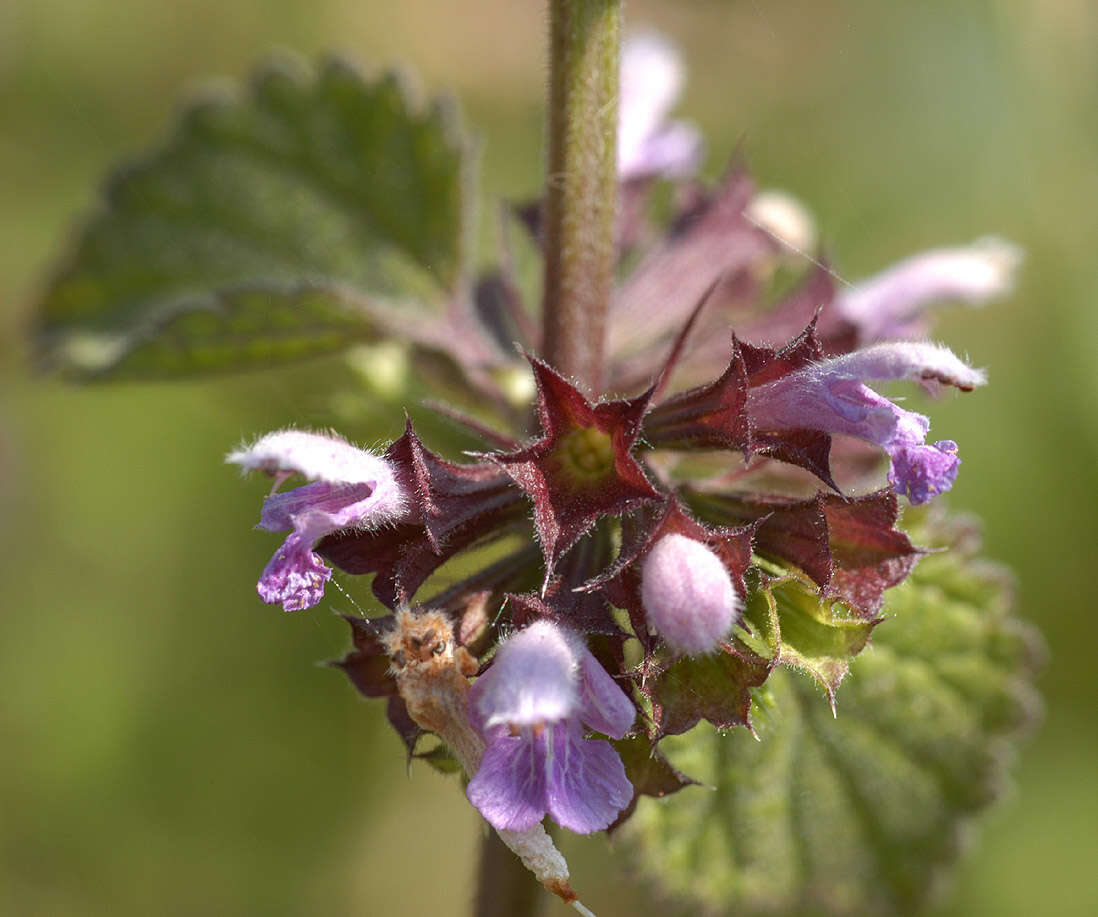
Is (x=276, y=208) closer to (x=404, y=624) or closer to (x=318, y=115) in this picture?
(x=318, y=115)

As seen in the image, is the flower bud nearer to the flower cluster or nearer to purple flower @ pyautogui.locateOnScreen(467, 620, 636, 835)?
the flower cluster

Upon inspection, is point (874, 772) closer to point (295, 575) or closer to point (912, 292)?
point (912, 292)

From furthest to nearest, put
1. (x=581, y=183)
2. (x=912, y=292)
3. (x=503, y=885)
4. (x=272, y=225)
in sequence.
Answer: (x=272, y=225)
(x=912, y=292)
(x=503, y=885)
(x=581, y=183)

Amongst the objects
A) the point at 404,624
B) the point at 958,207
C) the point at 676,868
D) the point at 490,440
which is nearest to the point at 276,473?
the point at 404,624

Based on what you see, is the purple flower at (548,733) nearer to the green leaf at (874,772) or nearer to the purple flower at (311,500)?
the purple flower at (311,500)

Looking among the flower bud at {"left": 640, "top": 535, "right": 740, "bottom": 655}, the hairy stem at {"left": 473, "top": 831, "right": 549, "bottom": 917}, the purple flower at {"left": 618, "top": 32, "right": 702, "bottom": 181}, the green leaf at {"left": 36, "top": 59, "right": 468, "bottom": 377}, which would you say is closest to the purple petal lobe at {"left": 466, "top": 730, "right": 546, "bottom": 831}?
the flower bud at {"left": 640, "top": 535, "right": 740, "bottom": 655}

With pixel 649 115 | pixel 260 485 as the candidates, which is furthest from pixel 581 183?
pixel 260 485

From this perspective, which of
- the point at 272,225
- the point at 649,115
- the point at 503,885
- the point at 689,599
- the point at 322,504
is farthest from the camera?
the point at 272,225

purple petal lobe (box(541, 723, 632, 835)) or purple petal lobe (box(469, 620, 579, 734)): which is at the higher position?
purple petal lobe (box(469, 620, 579, 734))
